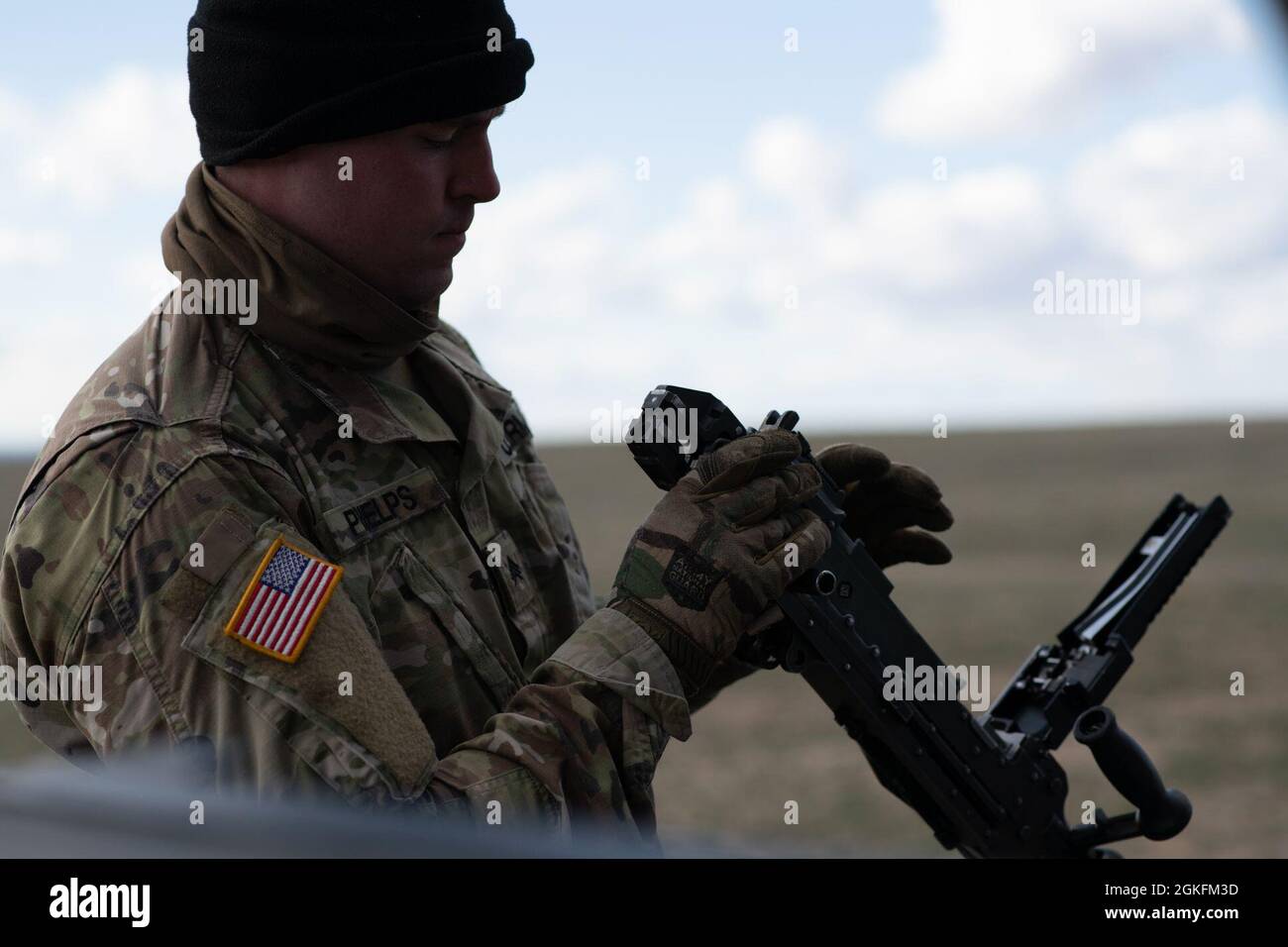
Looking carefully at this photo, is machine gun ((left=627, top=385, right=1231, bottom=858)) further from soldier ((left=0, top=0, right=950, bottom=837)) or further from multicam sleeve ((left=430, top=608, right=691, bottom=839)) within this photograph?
multicam sleeve ((left=430, top=608, right=691, bottom=839))

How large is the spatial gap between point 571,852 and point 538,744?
3.91ft

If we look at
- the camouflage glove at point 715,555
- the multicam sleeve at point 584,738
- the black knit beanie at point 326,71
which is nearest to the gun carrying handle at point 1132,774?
the camouflage glove at point 715,555

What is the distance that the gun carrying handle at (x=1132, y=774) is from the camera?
291 centimetres

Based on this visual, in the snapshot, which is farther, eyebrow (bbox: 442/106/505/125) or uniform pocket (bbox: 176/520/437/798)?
eyebrow (bbox: 442/106/505/125)

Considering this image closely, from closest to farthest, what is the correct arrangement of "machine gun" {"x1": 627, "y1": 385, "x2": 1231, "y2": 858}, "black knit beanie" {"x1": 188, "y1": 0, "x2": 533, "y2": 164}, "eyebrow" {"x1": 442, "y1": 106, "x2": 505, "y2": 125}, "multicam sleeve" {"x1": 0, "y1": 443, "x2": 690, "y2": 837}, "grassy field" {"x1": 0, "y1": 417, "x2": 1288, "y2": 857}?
1. "multicam sleeve" {"x1": 0, "y1": 443, "x2": 690, "y2": 837}
2. "black knit beanie" {"x1": 188, "y1": 0, "x2": 533, "y2": 164}
3. "eyebrow" {"x1": 442, "y1": 106, "x2": 505, "y2": 125}
4. "machine gun" {"x1": 627, "y1": 385, "x2": 1231, "y2": 858}
5. "grassy field" {"x1": 0, "y1": 417, "x2": 1288, "y2": 857}

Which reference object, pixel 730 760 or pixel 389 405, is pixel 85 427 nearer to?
pixel 389 405

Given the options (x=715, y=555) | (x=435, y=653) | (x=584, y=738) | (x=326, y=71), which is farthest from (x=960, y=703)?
(x=326, y=71)

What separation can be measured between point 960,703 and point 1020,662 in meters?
12.0

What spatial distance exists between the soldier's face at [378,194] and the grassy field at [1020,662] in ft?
3.59

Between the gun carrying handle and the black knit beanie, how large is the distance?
1731mm

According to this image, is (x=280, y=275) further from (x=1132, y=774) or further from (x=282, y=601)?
(x=1132, y=774)

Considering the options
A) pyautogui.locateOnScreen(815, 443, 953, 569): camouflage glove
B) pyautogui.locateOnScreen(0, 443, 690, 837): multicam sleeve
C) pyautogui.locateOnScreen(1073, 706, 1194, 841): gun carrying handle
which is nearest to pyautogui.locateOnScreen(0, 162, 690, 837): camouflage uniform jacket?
pyautogui.locateOnScreen(0, 443, 690, 837): multicam sleeve

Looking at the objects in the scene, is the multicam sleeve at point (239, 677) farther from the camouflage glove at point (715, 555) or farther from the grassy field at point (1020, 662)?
the grassy field at point (1020, 662)

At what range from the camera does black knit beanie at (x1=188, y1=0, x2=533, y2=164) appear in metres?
2.29
